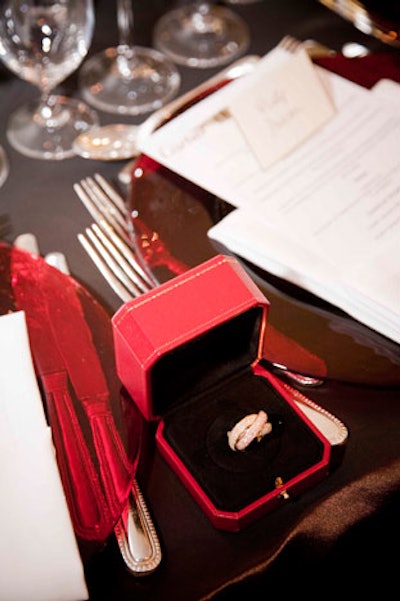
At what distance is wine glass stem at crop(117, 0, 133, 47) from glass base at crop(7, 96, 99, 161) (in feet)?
0.37

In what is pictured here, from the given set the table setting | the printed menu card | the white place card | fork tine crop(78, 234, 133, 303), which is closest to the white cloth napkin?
the table setting

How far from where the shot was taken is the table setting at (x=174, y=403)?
0.62 m

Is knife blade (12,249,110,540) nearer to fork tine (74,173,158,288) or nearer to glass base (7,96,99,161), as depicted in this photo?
fork tine (74,173,158,288)

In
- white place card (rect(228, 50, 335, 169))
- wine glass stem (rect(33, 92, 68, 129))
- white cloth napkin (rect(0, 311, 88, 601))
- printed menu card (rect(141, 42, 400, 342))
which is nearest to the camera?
white cloth napkin (rect(0, 311, 88, 601))

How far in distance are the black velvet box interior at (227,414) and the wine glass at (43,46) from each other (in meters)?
0.37

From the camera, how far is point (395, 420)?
704 millimetres

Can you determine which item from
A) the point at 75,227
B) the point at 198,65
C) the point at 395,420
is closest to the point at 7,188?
the point at 75,227

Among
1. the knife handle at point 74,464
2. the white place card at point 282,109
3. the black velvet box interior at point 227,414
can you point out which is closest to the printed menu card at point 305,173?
the white place card at point 282,109

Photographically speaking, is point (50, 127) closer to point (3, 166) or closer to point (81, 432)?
point (3, 166)

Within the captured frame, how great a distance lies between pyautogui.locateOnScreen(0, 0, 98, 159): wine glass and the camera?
90 cm

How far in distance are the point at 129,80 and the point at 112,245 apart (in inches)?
12.1

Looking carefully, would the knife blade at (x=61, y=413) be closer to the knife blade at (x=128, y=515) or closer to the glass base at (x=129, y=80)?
the knife blade at (x=128, y=515)

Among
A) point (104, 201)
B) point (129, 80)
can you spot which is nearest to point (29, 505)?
point (104, 201)

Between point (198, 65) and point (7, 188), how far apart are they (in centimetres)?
32
